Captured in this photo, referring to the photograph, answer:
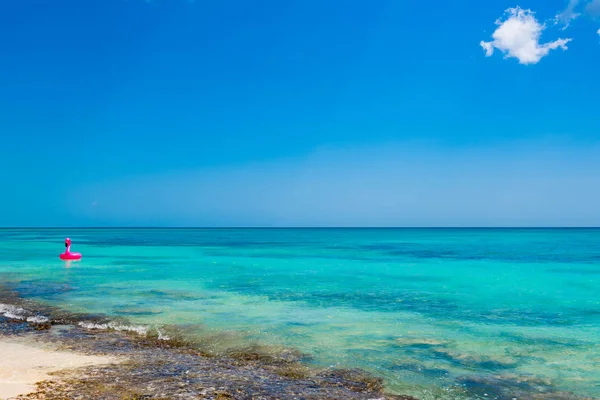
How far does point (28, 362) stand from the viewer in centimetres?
778

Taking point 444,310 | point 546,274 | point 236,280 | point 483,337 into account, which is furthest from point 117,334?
point 546,274

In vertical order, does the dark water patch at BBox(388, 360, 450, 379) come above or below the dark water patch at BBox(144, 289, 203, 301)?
above

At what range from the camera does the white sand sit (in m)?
6.54

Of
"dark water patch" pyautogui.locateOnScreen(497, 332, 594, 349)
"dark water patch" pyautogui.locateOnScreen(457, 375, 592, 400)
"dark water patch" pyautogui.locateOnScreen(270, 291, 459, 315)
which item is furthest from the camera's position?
"dark water patch" pyautogui.locateOnScreen(270, 291, 459, 315)

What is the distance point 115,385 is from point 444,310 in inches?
429

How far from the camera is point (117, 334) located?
10445mm

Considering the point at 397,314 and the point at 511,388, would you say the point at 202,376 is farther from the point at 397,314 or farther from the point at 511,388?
Result: the point at 397,314

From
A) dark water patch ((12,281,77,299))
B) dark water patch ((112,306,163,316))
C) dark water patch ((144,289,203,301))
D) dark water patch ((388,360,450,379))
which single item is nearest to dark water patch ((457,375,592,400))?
dark water patch ((388,360,450,379))

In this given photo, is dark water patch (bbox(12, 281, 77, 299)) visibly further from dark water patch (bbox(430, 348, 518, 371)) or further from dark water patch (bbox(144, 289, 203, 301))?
dark water patch (bbox(430, 348, 518, 371))

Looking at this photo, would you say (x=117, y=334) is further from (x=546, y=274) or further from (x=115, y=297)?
(x=546, y=274)

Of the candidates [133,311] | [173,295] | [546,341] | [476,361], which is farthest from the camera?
[173,295]

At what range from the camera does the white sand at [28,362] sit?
6.54 metres

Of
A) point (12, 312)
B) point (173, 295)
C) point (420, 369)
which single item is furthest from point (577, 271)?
point (12, 312)

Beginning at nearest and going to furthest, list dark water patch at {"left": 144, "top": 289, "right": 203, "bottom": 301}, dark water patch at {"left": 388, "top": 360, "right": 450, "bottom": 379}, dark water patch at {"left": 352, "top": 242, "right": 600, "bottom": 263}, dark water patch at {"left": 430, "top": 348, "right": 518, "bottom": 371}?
dark water patch at {"left": 388, "top": 360, "right": 450, "bottom": 379}, dark water patch at {"left": 430, "top": 348, "right": 518, "bottom": 371}, dark water patch at {"left": 144, "top": 289, "right": 203, "bottom": 301}, dark water patch at {"left": 352, "top": 242, "right": 600, "bottom": 263}
